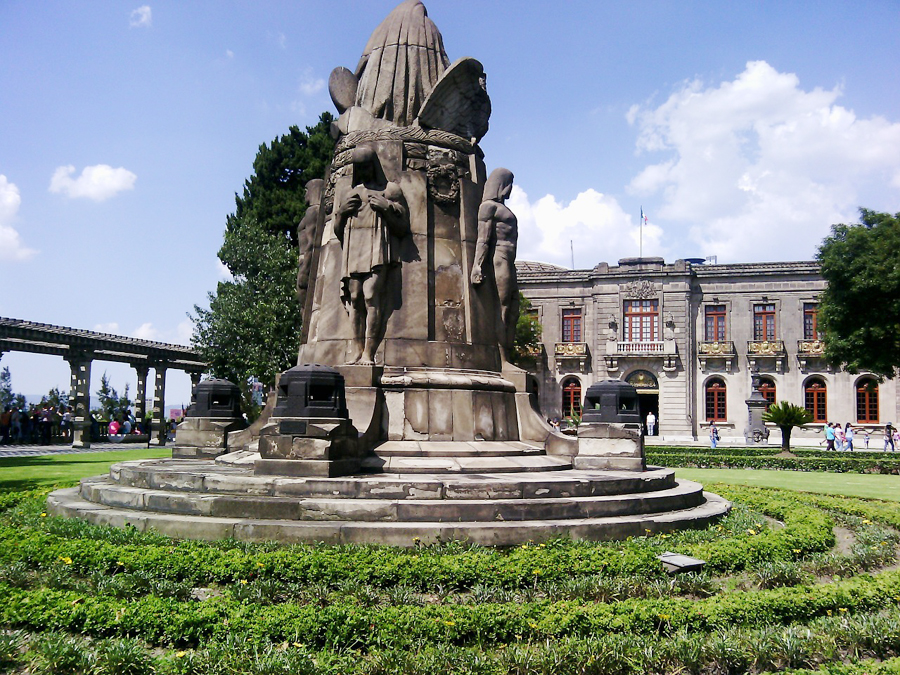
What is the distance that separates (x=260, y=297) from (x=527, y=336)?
22.6m

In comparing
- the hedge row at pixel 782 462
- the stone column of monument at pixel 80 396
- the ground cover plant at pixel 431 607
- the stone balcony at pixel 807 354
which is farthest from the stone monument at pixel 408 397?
the stone balcony at pixel 807 354

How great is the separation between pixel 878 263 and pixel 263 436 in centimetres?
2965

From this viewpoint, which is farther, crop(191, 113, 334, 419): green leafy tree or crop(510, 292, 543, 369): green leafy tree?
crop(510, 292, 543, 369): green leafy tree

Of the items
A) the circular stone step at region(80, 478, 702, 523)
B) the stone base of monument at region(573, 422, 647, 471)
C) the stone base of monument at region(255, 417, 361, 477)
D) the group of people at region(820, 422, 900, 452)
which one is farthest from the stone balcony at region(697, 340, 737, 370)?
the stone base of monument at region(255, 417, 361, 477)

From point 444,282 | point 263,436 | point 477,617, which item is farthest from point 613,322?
point 477,617

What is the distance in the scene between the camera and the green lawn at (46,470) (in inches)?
558

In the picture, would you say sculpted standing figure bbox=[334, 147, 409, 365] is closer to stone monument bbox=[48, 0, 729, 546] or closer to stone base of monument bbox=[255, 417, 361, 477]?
stone monument bbox=[48, 0, 729, 546]

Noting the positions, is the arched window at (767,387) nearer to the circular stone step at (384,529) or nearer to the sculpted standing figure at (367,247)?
the sculpted standing figure at (367,247)

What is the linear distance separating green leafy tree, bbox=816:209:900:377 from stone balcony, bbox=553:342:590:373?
20.8 metres

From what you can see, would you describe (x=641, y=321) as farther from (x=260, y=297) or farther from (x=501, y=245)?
(x=501, y=245)

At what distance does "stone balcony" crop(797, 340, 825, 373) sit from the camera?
1943 inches

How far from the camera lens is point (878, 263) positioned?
30.8m

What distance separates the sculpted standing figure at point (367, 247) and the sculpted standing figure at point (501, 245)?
1469mm

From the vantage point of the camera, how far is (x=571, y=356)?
5281cm
